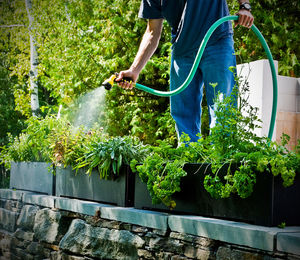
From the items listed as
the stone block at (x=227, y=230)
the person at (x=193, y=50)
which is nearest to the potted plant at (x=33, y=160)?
the person at (x=193, y=50)

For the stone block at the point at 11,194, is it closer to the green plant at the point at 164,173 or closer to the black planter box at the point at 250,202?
the green plant at the point at 164,173

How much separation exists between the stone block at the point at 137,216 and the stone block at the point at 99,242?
79 mm

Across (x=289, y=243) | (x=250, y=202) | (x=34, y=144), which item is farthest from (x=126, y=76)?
(x=34, y=144)

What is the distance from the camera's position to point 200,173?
1990 mm

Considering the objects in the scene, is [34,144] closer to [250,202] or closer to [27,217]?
[27,217]

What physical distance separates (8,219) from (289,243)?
9.54ft

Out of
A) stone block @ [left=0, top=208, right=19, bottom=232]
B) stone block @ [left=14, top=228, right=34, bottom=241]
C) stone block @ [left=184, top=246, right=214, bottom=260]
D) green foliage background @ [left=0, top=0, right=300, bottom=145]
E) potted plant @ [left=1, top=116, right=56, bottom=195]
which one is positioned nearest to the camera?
stone block @ [left=184, top=246, right=214, bottom=260]

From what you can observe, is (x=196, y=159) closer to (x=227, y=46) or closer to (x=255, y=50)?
(x=227, y=46)

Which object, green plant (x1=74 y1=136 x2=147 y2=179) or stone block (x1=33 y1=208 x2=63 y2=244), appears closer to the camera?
green plant (x1=74 y1=136 x2=147 y2=179)

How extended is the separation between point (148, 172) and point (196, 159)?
26 cm

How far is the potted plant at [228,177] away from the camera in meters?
1.68

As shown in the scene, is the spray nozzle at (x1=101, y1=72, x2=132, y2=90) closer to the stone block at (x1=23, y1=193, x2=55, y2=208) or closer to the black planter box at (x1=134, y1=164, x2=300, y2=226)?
the black planter box at (x1=134, y1=164, x2=300, y2=226)

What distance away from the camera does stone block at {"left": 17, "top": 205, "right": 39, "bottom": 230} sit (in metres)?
3.27

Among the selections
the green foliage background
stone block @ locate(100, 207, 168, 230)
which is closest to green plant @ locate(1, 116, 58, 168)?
the green foliage background
